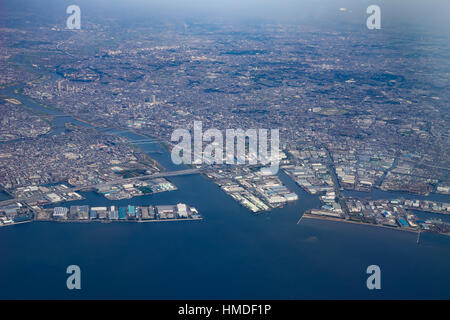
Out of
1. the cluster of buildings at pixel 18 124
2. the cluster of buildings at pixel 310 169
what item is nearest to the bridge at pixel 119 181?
the cluster of buildings at pixel 310 169

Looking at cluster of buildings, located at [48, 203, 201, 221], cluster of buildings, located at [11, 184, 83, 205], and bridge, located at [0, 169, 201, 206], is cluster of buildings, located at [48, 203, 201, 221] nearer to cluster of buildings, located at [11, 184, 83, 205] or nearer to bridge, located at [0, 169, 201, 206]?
cluster of buildings, located at [11, 184, 83, 205]

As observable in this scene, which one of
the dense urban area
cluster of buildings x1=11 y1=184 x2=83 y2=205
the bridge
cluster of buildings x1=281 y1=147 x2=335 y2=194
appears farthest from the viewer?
cluster of buildings x1=281 y1=147 x2=335 y2=194

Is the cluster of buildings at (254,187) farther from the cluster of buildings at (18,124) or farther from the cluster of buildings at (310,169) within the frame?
the cluster of buildings at (18,124)

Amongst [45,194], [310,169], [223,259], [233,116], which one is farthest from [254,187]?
[233,116]

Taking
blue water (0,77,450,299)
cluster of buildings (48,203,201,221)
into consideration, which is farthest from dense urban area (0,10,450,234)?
blue water (0,77,450,299)

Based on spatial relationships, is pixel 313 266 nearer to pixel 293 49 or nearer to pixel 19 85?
pixel 19 85

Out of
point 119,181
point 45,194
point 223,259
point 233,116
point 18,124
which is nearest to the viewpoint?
point 223,259

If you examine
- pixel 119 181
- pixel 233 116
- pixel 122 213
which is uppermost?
pixel 233 116

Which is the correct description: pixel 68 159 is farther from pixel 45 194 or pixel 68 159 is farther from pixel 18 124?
pixel 18 124

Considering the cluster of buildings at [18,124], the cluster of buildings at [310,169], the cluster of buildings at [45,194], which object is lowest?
the cluster of buildings at [45,194]
